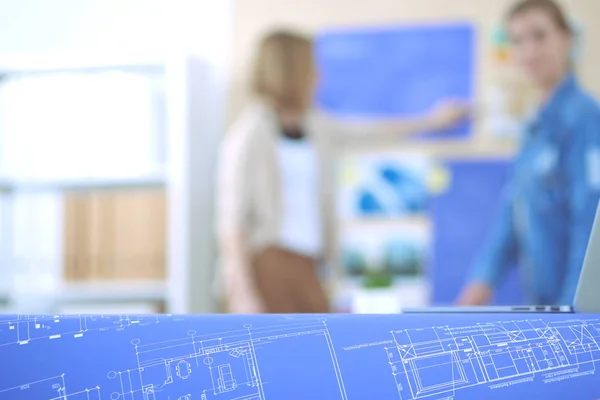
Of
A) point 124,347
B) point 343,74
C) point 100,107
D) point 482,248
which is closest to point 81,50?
point 100,107

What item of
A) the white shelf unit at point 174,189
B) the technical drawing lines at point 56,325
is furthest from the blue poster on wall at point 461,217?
the technical drawing lines at point 56,325

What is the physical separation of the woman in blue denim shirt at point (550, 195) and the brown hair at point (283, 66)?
2.46 feet

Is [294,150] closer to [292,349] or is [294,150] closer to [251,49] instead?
[251,49]

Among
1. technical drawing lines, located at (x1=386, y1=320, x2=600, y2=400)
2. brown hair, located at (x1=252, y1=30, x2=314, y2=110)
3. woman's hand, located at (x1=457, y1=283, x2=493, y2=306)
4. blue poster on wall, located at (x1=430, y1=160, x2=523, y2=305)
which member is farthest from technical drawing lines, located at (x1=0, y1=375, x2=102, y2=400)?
blue poster on wall, located at (x1=430, y1=160, x2=523, y2=305)

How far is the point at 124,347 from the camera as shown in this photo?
1.22m

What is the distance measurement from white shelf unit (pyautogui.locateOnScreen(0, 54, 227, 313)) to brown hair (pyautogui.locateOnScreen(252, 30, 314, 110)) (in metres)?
0.45

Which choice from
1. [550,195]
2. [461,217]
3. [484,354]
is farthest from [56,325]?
[461,217]

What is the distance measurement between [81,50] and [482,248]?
2033mm

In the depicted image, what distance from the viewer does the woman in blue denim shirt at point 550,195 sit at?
271 cm

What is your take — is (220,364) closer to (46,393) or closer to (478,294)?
(46,393)

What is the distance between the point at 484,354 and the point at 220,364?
0.36 meters

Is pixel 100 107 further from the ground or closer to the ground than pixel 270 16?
closer to the ground

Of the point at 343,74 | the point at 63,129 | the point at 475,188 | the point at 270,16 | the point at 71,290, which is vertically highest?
the point at 270,16

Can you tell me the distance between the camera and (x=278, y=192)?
319 centimetres
